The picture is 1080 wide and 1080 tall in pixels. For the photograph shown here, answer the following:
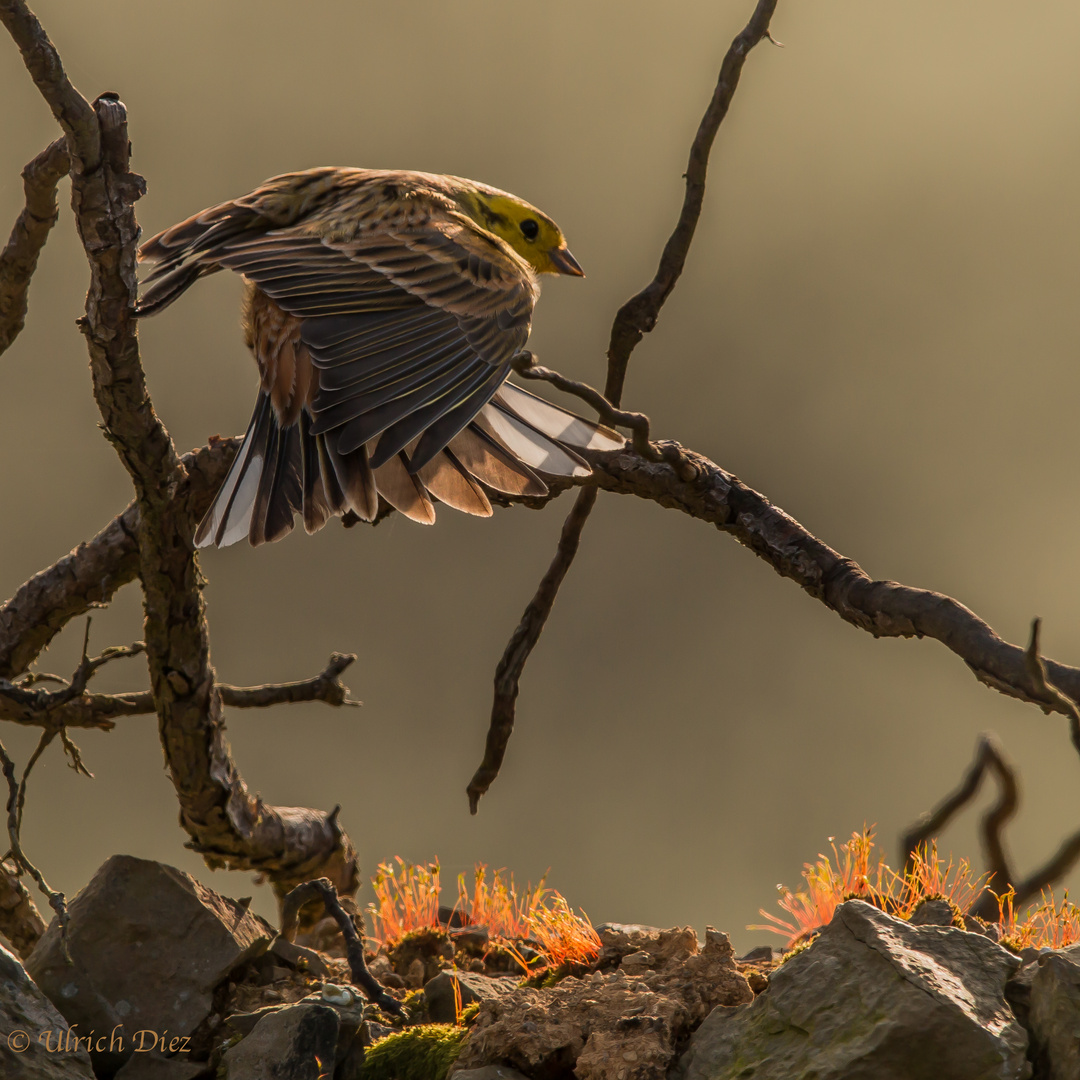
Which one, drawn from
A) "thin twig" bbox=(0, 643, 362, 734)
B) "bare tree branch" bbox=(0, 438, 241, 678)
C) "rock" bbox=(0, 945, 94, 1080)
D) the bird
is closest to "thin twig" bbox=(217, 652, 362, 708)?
"thin twig" bbox=(0, 643, 362, 734)

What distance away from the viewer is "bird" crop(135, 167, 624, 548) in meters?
2.00

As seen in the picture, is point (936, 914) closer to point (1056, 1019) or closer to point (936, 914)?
point (936, 914)

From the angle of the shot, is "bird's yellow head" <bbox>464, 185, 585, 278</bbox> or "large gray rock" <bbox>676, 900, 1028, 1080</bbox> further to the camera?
"bird's yellow head" <bbox>464, 185, 585, 278</bbox>

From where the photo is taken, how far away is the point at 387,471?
2.29 m

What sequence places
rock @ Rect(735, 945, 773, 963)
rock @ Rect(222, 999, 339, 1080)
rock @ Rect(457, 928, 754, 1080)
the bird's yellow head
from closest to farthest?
rock @ Rect(457, 928, 754, 1080) → rock @ Rect(222, 999, 339, 1080) → rock @ Rect(735, 945, 773, 963) → the bird's yellow head

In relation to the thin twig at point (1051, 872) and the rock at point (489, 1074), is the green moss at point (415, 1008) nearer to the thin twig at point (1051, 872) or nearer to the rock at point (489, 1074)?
the rock at point (489, 1074)

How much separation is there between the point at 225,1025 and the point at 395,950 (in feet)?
2.02

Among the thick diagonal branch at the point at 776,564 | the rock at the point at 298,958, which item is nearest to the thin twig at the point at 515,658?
the thick diagonal branch at the point at 776,564

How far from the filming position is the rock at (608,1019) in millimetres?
1582

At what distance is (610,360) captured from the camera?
2.46 m

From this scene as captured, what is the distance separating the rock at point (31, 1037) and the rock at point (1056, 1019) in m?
1.53

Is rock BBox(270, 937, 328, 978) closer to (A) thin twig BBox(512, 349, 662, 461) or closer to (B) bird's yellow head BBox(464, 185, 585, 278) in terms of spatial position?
(A) thin twig BBox(512, 349, 662, 461)

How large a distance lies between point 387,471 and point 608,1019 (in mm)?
1203

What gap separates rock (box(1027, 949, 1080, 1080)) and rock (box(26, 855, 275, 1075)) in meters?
1.45
